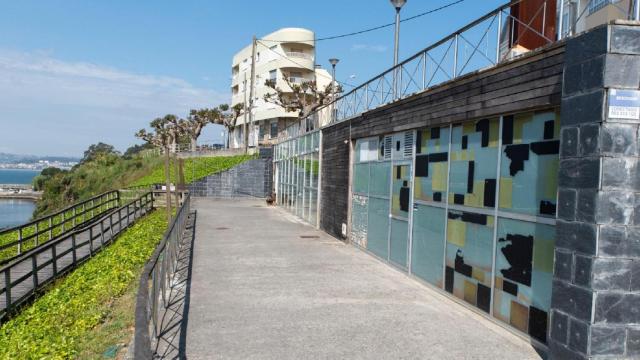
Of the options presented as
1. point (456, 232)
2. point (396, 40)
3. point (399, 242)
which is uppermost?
point (396, 40)

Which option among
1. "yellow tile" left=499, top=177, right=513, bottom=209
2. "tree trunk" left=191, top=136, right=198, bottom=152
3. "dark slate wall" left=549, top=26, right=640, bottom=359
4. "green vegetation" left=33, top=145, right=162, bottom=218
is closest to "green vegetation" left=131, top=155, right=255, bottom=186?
"green vegetation" left=33, top=145, right=162, bottom=218

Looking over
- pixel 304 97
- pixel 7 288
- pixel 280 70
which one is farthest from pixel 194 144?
pixel 7 288

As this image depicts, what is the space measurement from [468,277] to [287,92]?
47594 mm

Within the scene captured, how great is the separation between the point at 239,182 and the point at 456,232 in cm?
2920

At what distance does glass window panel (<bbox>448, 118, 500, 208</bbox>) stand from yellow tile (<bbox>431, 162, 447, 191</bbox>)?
0.25 m

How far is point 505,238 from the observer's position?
21.4ft

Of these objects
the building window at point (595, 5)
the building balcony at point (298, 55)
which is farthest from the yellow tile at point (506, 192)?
the building balcony at point (298, 55)

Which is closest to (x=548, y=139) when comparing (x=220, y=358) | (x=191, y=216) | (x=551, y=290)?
(x=551, y=290)

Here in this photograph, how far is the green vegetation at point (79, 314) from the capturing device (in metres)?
6.35

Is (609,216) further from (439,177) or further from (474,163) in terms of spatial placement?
(439,177)

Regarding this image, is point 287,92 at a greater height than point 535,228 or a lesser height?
greater

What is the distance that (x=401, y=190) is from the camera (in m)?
10.2

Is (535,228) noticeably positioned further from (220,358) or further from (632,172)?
(220,358)

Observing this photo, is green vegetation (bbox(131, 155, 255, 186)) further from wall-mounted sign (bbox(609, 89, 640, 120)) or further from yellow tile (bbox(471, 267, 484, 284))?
wall-mounted sign (bbox(609, 89, 640, 120))
